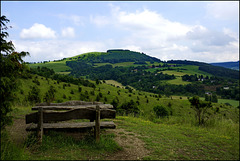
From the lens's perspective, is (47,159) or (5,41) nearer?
(47,159)

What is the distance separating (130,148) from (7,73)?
17.3 feet

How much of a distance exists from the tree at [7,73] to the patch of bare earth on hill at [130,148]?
148 inches

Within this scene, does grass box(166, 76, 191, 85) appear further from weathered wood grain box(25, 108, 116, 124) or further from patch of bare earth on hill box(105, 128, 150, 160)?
weathered wood grain box(25, 108, 116, 124)

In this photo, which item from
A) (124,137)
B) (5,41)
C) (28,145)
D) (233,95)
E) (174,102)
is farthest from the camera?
(233,95)

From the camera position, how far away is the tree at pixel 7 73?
17.2 feet

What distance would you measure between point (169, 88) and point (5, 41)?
144m

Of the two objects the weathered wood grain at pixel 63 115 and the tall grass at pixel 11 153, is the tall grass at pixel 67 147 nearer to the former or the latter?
the tall grass at pixel 11 153

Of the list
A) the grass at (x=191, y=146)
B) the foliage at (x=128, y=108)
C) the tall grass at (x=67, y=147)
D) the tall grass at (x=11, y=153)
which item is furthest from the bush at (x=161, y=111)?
the tall grass at (x=11, y=153)

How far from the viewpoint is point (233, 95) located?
120 meters

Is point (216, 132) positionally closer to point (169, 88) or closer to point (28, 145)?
point (28, 145)

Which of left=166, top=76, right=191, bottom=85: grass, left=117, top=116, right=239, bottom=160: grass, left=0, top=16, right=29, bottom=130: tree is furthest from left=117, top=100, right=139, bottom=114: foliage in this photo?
left=166, top=76, right=191, bottom=85: grass

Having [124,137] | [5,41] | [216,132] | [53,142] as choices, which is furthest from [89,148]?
[216,132]

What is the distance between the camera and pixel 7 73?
546cm

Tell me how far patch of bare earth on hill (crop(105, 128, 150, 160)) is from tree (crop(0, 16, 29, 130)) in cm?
377
